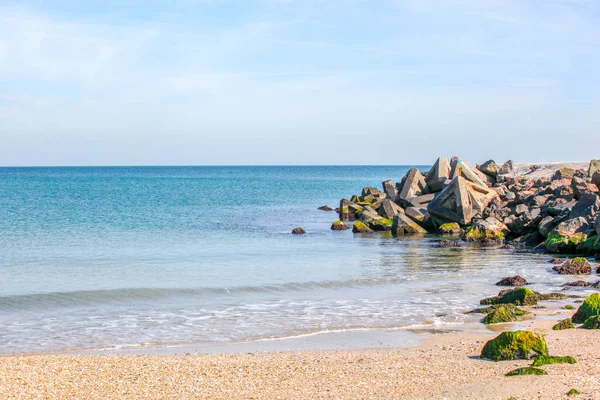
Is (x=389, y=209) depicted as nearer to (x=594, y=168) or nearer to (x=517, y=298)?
(x=594, y=168)

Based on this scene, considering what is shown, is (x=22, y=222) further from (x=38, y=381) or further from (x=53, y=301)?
(x=38, y=381)

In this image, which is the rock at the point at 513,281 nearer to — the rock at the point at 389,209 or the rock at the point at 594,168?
the rock at the point at 594,168

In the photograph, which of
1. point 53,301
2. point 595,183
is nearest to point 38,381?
point 53,301

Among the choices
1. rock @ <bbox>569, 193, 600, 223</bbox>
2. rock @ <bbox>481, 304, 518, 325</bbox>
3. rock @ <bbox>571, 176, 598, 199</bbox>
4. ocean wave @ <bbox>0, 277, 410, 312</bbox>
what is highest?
rock @ <bbox>571, 176, 598, 199</bbox>

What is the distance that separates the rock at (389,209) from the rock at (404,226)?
8.33ft

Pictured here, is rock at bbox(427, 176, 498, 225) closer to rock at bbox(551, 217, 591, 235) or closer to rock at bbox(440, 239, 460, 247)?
rock at bbox(440, 239, 460, 247)

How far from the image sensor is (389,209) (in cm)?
3406

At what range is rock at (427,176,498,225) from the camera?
95.8 ft

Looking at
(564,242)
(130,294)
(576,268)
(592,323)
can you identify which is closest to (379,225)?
(564,242)

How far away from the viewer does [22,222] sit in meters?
36.8

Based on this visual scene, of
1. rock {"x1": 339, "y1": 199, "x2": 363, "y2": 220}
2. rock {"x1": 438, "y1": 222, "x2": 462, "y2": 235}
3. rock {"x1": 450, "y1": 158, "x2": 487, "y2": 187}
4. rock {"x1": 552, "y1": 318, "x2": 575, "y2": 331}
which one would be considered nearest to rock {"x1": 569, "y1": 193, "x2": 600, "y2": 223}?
rock {"x1": 438, "y1": 222, "x2": 462, "y2": 235}

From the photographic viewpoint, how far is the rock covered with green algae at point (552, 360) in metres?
9.50

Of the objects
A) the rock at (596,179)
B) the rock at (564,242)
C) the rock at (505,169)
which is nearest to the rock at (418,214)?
the rock at (596,179)

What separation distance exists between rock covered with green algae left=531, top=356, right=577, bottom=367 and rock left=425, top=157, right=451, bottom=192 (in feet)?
79.7
